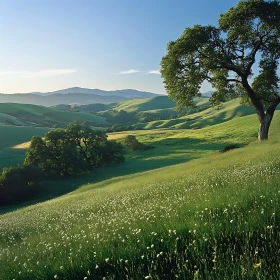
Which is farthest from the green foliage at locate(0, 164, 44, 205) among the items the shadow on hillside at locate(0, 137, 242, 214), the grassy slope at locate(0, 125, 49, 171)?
the grassy slope at locate(0, 125, 49, 171)

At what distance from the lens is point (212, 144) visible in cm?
9338

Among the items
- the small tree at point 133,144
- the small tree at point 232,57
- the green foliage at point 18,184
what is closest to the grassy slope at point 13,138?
the green foliage at point 18,184

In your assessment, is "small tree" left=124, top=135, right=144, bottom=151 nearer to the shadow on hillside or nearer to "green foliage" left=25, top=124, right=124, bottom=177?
the shadow on hillside

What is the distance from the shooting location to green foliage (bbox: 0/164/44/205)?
63.4 m

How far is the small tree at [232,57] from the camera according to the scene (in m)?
29.9

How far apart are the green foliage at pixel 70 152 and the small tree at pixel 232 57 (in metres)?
51.1

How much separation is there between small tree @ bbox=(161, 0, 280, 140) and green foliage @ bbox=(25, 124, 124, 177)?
51078mm

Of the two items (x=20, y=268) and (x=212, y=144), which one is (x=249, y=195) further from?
(x=212, y=144)

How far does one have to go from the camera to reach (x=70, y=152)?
77.5 m

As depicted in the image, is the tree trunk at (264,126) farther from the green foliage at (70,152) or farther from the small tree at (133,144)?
the small tree at (133,144)

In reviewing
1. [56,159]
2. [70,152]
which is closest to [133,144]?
[70,152]

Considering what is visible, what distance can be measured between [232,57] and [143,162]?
53.9 meters

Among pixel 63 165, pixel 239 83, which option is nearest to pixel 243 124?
pixel 63 165

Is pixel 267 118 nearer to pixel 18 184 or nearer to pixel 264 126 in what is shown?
pixel 264 126
